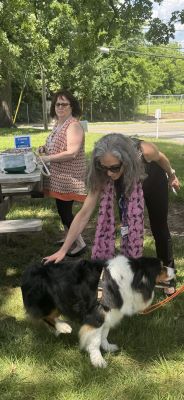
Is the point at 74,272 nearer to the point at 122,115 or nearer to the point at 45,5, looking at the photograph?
the point at 45,5

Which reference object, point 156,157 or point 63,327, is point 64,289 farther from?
point 156,157

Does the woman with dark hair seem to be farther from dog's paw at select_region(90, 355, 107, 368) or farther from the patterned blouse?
dog's paw at select_region(90, 355, 107, 368)

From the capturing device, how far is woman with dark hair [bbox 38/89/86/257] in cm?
477

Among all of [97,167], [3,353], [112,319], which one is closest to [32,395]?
[3,353]

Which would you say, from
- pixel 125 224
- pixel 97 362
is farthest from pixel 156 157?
pixel 97 362

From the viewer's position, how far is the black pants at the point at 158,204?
374 cm

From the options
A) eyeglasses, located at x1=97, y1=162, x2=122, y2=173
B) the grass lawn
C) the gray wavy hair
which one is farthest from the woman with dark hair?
eyeglasses, located at x1=97, y1=162, x2=122, y2=173

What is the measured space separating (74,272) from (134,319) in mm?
783

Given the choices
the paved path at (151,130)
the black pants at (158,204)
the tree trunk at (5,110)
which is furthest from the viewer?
the tree trunk at (5,110)

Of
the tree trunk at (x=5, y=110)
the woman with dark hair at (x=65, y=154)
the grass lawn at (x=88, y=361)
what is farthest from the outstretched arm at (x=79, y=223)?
the tree trunk at (x=5, y=110)

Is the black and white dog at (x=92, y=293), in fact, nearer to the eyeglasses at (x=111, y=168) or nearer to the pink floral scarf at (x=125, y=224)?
the pink floral scarf at (x=125, y=224)

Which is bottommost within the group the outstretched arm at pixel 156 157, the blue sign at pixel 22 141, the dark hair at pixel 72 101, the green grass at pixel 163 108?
the green grass at pixel 163 108

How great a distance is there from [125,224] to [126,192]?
338mm

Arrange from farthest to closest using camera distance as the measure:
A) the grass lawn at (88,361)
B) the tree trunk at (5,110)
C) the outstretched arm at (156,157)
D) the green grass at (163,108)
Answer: the green grass at (163,108), the tree trunk at (5,110), the outstretched arm at (156,157), the grass lawn at (88,361)
